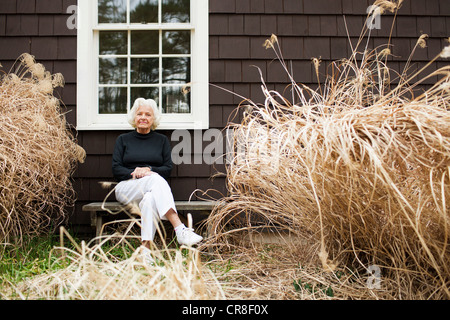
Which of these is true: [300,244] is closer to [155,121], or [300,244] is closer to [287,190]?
[287,190]

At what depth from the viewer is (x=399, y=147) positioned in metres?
1.75

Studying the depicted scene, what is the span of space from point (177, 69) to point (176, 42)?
23cm

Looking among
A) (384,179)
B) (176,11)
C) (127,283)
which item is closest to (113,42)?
(176,11)

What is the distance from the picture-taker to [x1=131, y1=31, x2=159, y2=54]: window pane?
11.3ft

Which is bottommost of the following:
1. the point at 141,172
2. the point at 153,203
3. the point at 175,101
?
the point at 153,203

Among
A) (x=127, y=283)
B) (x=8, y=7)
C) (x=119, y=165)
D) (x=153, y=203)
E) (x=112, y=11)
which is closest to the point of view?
(x=127, y=283)

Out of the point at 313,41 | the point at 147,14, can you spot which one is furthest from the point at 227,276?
the point at 147,14

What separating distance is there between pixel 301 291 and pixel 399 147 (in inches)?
31.7

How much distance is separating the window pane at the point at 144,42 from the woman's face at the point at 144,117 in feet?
2.31

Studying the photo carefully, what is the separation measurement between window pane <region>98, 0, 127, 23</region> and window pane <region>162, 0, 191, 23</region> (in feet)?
1.13

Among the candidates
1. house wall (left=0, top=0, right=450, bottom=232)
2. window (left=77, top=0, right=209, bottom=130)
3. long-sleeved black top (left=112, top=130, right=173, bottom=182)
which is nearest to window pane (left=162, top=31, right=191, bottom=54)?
window (left=77, top=0, right=209, bottom=130)

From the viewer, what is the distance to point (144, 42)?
346 cm

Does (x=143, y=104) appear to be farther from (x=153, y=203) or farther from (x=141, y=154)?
(x=153, y=203)

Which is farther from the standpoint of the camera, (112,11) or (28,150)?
(112,11)
